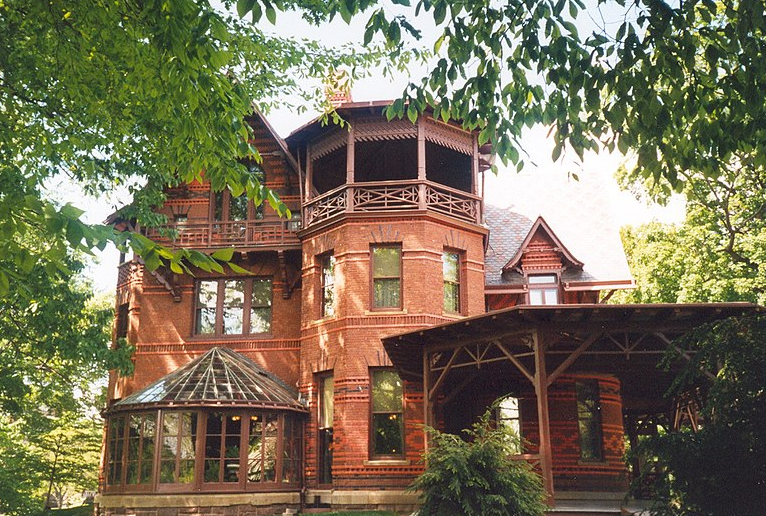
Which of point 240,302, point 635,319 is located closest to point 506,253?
point 240,302

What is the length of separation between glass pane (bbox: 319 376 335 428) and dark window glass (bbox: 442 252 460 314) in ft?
12.5

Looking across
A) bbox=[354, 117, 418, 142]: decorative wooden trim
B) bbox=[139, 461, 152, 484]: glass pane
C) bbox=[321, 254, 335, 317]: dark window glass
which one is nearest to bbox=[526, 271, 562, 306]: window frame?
bbox=[354, 117, 418, 142]: decorative wooden trim

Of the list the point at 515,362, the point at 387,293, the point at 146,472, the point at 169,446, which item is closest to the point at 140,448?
the point at 146,472

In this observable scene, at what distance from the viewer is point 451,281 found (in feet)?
68.5

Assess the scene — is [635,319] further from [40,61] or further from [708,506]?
[40,61]

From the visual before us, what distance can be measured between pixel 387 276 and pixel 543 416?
25.5ft

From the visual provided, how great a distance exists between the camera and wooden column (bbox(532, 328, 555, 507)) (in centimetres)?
1311

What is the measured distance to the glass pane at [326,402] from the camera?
795 inches

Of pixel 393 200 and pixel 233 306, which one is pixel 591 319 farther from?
pixel 233 306

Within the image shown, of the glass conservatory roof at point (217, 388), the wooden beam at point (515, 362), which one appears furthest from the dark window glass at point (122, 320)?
the wooden beam at point (515, 362)

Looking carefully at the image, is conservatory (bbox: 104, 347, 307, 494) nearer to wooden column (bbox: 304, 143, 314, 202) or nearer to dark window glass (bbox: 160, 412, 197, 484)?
dark window glass (bbox: 160, 412, 197, 484)

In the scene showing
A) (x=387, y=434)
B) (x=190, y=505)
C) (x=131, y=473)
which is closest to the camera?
(x=190, y=505)

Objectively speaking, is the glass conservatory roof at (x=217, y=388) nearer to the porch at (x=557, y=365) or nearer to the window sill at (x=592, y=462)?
the porch at (x=557, y=365)

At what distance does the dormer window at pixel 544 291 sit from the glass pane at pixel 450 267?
3.02m
